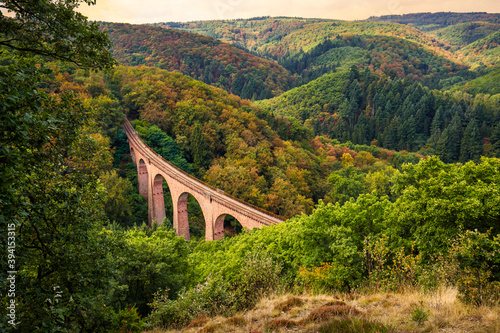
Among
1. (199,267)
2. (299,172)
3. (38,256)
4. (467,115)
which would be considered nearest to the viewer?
(38,256)

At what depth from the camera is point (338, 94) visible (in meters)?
134

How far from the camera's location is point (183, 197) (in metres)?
37.6

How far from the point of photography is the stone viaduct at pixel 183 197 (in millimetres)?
29516

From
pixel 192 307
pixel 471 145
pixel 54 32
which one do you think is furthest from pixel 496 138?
pixel 54 32

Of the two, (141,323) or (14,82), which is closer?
(14,82)

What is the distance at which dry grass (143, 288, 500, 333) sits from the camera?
21.7 feet

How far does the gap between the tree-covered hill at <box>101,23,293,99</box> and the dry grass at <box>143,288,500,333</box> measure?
133 meters

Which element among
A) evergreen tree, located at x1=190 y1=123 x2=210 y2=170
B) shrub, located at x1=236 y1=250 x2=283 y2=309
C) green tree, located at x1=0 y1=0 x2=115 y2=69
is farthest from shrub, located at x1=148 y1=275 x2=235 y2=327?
evergreen tree, located at x1=190 y1=123 x2=210 y2=170

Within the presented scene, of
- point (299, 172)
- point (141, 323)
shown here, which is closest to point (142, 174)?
point (299, 172)

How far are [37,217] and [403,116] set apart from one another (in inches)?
5229

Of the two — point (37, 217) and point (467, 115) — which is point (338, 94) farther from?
point (37, 217)

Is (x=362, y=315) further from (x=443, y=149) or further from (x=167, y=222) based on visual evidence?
(x=443, y=149)

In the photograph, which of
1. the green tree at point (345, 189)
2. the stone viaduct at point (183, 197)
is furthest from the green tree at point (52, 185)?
the green tree at point (345, 189)

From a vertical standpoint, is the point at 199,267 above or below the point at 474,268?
below
